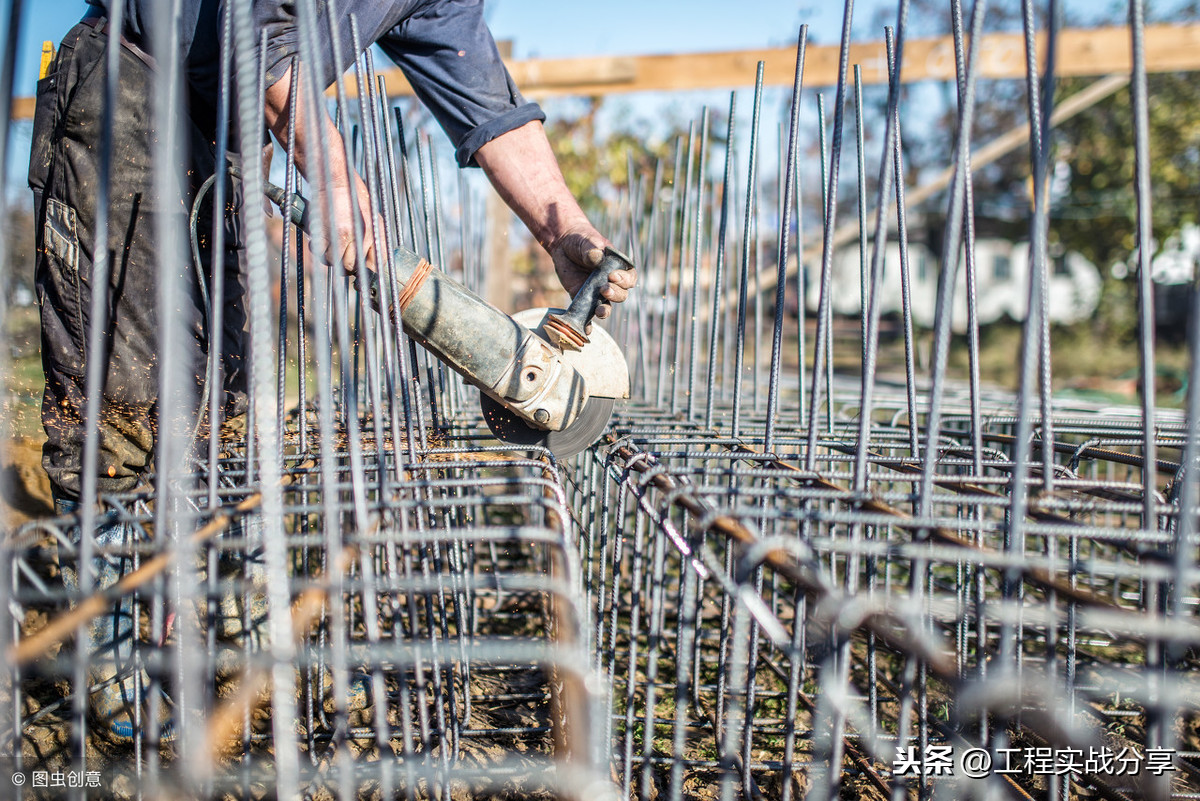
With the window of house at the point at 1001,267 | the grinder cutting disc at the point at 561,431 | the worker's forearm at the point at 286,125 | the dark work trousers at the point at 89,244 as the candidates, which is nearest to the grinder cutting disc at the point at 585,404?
the grinder cutting disc at the point at 561,431

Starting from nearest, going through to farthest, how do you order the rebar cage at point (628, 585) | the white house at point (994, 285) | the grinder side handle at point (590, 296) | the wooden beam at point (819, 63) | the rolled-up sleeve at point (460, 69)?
the rebar cage at point (628, 585) < the grinder side handle at point (590, 296) < the rolled-up sleeve at point (460, 69) < the wooden beam at point (819, 63) < the white house at point (994, 285)

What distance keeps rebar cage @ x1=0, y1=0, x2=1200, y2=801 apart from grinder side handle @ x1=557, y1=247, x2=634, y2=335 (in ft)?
0.83

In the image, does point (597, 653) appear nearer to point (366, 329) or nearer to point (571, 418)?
point (571, 418)

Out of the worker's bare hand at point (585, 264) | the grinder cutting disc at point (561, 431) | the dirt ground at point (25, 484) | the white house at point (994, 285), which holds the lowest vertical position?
the dirt ground at point (25, 484)

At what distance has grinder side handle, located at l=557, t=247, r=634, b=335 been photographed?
175cm

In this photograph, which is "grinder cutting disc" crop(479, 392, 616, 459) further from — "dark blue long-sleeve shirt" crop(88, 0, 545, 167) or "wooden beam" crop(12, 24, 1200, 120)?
"wooden beam" crop(12, 24, 1200, 120)

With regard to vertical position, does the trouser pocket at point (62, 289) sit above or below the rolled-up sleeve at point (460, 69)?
below

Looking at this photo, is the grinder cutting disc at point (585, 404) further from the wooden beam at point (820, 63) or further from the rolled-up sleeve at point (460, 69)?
the wooden beam at point (820, 63)

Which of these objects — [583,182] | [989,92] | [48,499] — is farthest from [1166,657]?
[989,92]

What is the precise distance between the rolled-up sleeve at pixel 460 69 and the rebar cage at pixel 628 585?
0.16m

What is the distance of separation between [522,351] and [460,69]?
86 centimetres

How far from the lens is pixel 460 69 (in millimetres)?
2035

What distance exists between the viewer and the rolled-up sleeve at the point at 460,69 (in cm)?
200

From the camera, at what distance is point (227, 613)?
198cm
